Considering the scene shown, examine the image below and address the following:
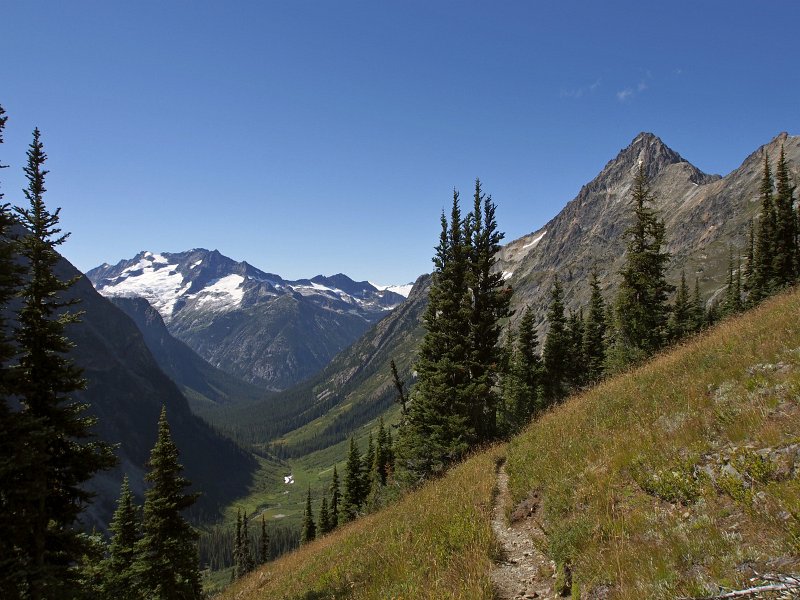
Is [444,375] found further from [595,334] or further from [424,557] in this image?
[595,334]

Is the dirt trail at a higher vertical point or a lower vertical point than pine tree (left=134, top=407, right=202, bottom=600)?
higher

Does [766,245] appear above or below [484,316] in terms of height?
above

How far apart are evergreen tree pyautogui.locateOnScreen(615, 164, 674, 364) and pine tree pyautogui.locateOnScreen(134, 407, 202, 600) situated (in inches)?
1390

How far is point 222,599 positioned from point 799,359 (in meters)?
28.1

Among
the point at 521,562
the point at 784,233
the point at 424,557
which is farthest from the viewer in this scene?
the point at 784,233

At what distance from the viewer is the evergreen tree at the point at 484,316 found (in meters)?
27.2

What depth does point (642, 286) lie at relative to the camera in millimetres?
37062

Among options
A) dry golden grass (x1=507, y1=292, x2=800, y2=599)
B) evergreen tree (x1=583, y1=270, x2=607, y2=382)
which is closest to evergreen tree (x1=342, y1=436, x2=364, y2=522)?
evergreen tree (x1=583, y1=270, x2=607, y2=382)

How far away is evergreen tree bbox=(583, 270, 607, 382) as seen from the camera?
53031 millimetres

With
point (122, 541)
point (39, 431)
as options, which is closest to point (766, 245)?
point (39, 431)

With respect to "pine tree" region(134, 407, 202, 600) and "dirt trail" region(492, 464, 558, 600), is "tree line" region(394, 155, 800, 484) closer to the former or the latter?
"dirt trail" region(492, 464, 558, 600)

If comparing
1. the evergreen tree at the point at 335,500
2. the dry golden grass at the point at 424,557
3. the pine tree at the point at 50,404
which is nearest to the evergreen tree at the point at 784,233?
the dry golden grass at the point at 424,557

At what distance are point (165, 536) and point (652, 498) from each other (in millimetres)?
30057

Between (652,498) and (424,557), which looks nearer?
(652,498)
